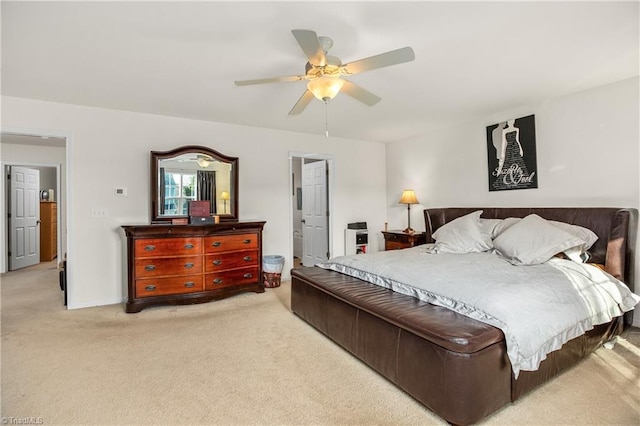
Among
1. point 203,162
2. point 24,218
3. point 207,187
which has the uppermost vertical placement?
point 203,162

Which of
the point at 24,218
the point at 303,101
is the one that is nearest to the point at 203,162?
the point at 303,101

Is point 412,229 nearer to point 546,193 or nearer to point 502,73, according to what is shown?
point 546,193

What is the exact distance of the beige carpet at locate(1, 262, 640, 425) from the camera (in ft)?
5.96

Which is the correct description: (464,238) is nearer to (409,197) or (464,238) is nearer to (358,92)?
(409,197)

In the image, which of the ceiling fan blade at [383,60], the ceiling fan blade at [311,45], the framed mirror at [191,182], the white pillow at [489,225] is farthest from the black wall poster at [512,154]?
the framed mirror at [191,182]

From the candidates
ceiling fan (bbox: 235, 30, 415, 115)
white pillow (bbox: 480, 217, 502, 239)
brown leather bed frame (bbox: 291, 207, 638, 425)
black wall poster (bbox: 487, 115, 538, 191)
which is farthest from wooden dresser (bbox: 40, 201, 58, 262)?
black wall poster (bbox: 487, 115, 538, 191)

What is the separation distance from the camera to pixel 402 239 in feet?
16.3

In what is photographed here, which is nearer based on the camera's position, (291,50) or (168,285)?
(291,50)

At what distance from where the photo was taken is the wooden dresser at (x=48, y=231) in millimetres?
6949

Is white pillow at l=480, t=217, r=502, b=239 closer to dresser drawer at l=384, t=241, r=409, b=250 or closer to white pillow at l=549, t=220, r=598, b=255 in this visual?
white pillow at l=549, t=220, r=598, b=255

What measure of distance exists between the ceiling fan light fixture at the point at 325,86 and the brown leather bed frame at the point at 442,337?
4.88 ft

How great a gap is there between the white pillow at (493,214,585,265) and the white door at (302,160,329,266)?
10.1 feet

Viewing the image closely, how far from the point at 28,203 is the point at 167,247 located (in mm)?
4933

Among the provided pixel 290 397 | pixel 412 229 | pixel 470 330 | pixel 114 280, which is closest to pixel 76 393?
pixel 290 397
